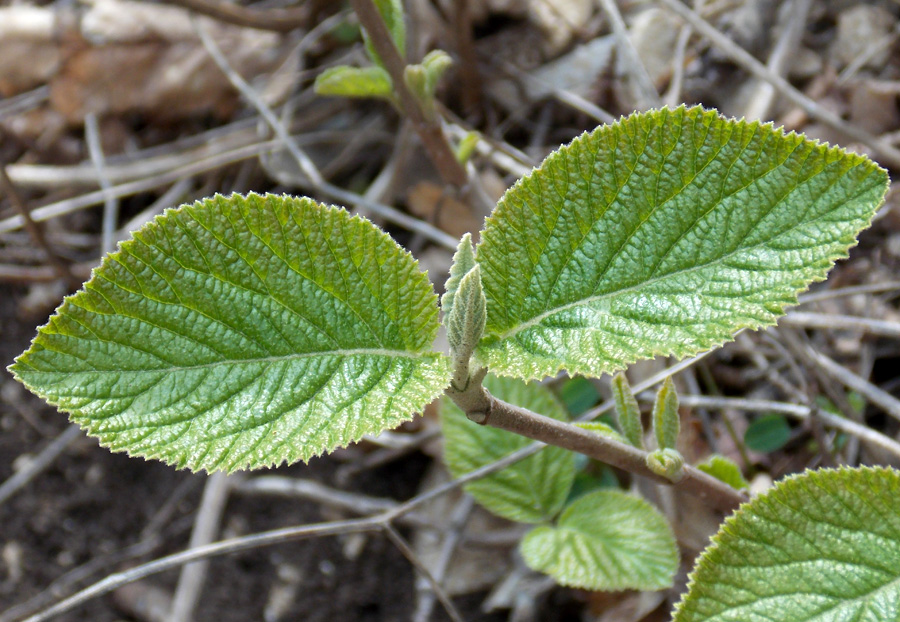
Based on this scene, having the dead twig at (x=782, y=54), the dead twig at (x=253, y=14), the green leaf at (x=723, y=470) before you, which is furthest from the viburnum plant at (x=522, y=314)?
the dead twig at (x=253, y=14)

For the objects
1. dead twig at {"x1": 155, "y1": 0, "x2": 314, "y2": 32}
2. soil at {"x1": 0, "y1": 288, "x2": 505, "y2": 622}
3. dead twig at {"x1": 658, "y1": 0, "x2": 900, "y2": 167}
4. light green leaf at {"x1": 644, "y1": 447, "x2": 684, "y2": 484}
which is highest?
dead twig at {"x1": 155, "y1": 0, "x2": 314, "y2": 32}

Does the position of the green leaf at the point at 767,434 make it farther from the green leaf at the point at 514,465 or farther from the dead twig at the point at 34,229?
the dead twig at the point at 34,229

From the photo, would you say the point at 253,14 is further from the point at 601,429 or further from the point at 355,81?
the point at 601,429

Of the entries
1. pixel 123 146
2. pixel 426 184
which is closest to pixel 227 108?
pixel 123 146

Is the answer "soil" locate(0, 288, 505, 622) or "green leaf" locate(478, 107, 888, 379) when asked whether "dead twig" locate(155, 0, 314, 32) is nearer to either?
"soil" locate(0, 288, 505, 622)

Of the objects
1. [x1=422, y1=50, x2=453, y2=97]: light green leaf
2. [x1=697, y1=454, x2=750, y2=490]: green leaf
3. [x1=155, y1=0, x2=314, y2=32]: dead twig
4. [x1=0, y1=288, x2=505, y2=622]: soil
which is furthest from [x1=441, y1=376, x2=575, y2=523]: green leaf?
[x1=155, y1=0, x2=314, y2=32]: dead twig

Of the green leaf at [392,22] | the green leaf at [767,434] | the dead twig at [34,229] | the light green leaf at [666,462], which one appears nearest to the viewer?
the light green leaf at [666,462]
